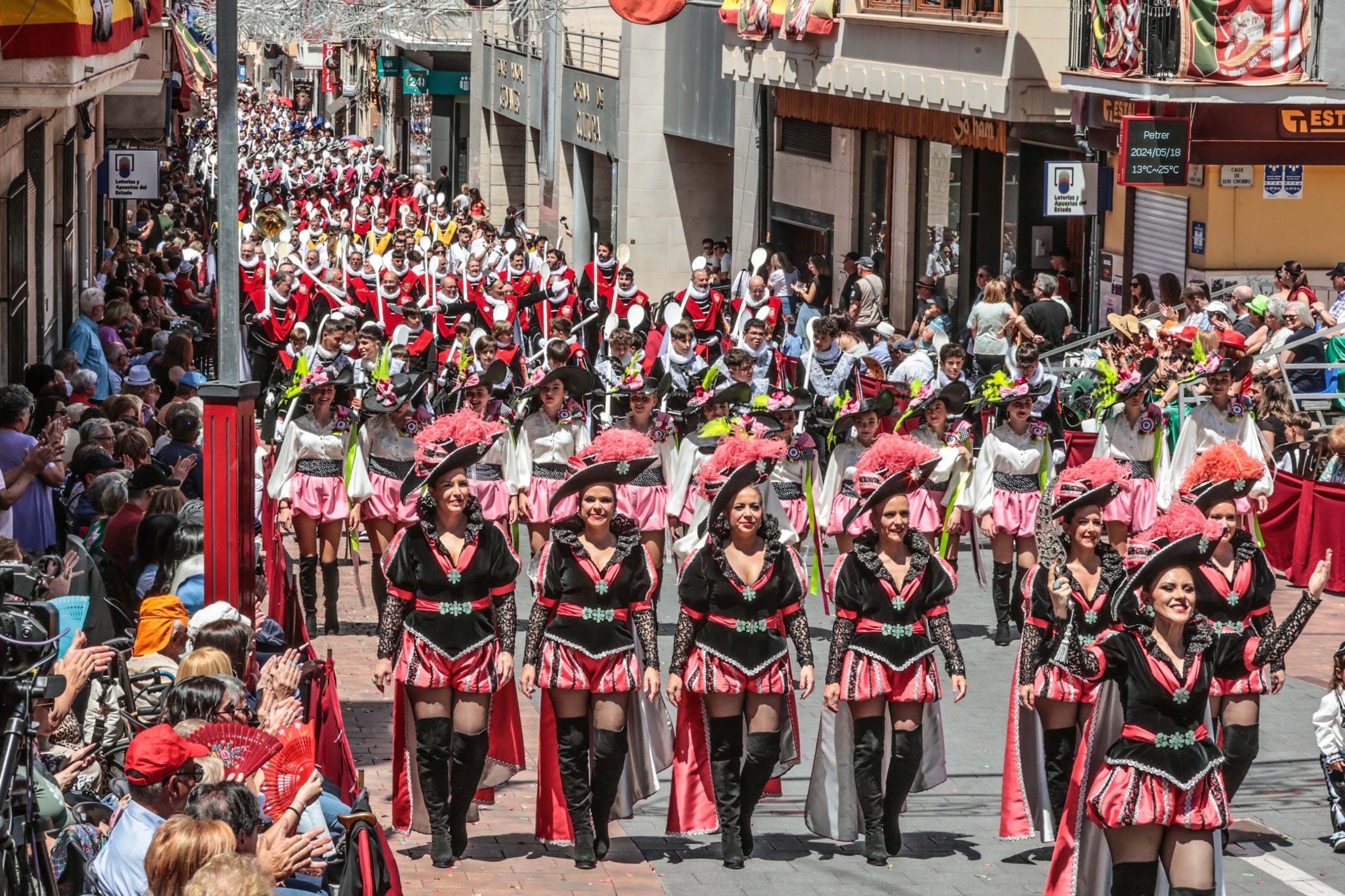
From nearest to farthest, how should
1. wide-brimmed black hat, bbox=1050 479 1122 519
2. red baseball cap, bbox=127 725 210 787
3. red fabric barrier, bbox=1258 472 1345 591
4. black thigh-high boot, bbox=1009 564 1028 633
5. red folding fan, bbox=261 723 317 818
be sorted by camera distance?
red baseball cap, bbox=127 725 210 787, red folding fan, bbox=261 723 317 818, wide-brimmed black hat, bbox=1050 479 1122 519, black thigh-high boot, bbox=1009 564 1028 633, red fabric barrier, bbox=1258 472 1345 591

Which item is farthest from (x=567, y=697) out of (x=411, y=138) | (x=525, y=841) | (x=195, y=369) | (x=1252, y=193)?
(x=411, y=138)

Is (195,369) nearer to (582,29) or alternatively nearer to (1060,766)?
(1060,766)

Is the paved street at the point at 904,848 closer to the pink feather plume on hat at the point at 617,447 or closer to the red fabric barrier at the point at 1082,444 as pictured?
the pink feather plume on hat at the point at 617,447

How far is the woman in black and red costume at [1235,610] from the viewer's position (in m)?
8.74

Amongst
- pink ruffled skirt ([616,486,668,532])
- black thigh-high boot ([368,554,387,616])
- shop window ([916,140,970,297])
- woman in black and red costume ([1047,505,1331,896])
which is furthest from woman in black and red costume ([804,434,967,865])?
shop window ([916,140,970,297])

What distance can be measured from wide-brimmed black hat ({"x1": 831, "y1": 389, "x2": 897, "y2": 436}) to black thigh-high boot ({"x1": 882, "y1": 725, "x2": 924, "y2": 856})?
4507 mm

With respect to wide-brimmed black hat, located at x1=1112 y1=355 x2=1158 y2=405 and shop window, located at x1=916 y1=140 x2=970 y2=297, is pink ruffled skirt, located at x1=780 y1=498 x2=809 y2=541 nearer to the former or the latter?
wide-brimmed black hat, located at x1=1112 y1=355 x2=1158 y2=405

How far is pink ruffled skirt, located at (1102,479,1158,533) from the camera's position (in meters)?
13.4

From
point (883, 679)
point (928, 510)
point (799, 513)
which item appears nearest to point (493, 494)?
point (799, 513)

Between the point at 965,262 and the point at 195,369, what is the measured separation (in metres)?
11.4

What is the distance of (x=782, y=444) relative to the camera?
31.4ft

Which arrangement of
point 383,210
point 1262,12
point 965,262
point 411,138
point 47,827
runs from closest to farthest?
point 47,827 → point 1262,12 → point 965,262 → point 383,210 → point 411,138

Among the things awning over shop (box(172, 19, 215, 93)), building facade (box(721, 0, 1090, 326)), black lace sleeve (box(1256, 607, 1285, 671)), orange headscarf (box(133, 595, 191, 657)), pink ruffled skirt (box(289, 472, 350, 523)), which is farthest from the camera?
awning over shop (box(172, 19, 215, 93))

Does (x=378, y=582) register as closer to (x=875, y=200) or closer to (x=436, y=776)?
(x=436, y=776)
